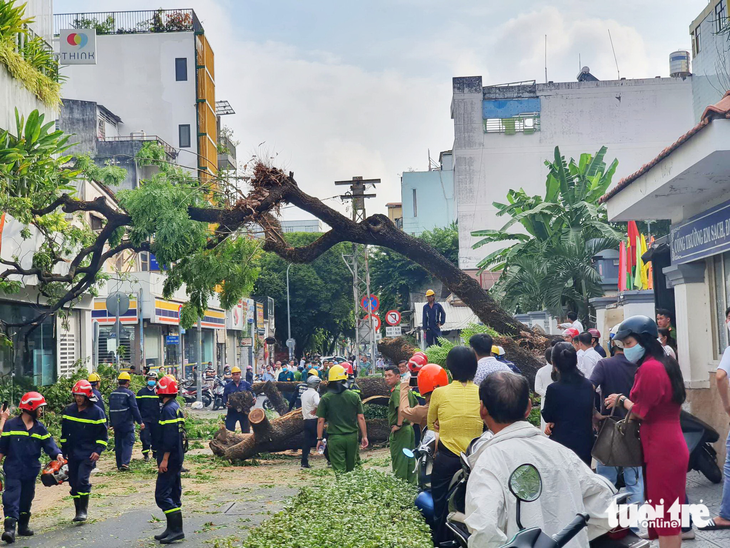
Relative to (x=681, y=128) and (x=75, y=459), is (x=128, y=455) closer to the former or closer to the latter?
(x=75, y=459)

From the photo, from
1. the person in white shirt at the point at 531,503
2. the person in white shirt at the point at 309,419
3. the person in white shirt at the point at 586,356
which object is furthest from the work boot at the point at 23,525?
the person in white shirt at the point at 531,503

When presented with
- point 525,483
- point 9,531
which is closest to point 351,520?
point 525,483

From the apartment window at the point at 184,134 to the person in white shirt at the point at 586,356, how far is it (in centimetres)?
4167

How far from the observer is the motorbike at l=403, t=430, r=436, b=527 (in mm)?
6191

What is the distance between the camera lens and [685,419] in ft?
29.3

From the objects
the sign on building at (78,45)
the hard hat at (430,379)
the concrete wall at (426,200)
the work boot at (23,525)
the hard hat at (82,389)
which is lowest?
the work boot at (23,525)

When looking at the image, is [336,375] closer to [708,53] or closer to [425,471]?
[425,471]

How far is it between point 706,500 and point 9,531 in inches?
302

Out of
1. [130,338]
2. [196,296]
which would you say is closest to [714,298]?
[196,296]

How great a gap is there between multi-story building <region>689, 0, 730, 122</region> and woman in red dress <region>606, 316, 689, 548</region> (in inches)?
614

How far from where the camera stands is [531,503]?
3.22m

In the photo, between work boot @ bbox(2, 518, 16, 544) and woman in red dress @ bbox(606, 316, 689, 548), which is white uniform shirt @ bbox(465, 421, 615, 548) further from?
work boot @ bbox(2, 518, 16, 544)

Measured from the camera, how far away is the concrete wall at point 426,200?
64938 millimetres

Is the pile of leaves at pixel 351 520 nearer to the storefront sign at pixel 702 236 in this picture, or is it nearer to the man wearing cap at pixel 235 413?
the storefront sign at pixel 702 236
